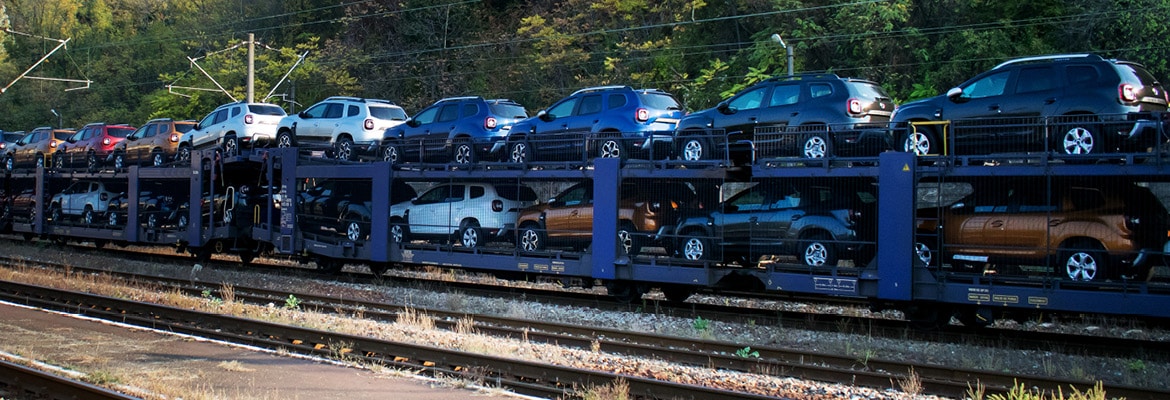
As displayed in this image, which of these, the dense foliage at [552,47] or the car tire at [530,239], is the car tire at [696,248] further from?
the dense foliage at [552,47]

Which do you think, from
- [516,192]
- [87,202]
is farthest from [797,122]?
[87,202]

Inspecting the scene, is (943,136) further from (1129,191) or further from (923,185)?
(1129,191)

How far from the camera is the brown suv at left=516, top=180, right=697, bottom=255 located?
14.9 meters

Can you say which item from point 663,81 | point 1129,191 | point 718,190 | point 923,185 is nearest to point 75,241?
point 663,81

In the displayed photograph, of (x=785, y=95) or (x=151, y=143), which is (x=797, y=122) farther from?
(x=151, y=143)

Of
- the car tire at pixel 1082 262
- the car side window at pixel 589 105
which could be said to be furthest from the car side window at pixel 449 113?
the car tire at pixel 1082 262

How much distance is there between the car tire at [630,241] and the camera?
15047 mm

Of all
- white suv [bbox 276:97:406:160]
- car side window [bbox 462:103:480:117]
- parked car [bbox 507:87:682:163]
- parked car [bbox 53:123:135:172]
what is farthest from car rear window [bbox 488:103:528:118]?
parked car [bbox 53:123:135:172]

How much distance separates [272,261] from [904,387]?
65.7ft

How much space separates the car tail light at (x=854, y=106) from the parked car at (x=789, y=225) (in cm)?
123

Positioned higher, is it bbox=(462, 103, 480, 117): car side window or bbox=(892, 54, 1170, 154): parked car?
bbox=(462, 103, 480, 117): car side window

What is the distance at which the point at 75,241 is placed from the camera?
31.0 metres

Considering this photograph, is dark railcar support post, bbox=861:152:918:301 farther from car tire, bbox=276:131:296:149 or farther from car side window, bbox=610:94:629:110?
car tire, bbox=276:131:296:149

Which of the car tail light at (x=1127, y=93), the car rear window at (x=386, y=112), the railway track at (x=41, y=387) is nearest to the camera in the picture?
the railway track at (x=41, y=387)
